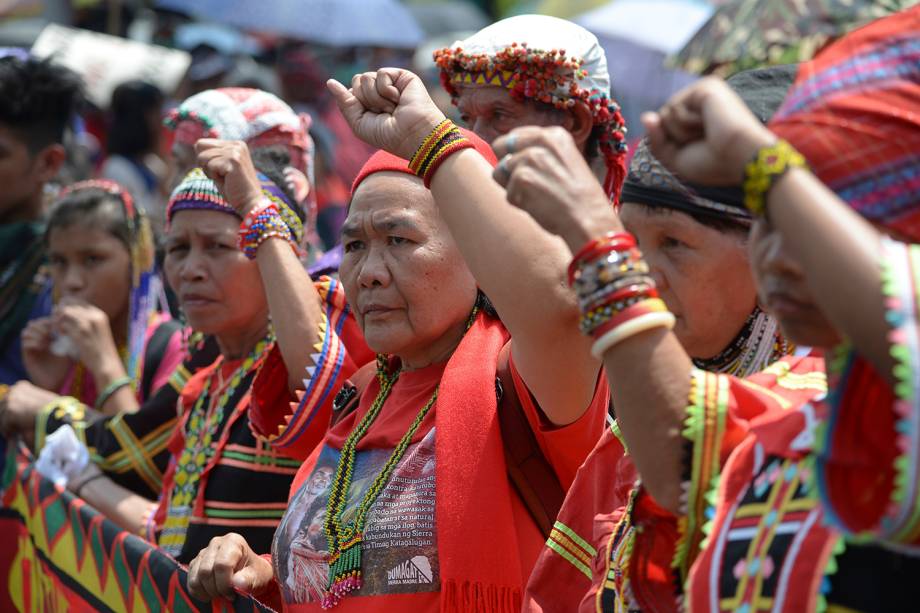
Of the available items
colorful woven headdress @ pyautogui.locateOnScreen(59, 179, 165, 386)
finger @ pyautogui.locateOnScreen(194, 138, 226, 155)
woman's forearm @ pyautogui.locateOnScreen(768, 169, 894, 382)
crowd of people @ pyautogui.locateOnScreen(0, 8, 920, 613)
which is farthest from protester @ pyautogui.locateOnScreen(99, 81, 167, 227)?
woman's forearm @ pyautogui.locateOnScreen(768, 169, 894, 382)

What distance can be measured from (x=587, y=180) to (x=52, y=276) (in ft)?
12.9

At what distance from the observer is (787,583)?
1719 millimetres

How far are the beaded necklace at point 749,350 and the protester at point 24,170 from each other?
3.81m

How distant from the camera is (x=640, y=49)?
346 inches

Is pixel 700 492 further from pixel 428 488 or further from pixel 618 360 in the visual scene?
pixel 428 488

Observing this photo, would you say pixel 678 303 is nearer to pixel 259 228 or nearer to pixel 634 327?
pixel 634 327

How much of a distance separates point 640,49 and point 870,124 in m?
7.35

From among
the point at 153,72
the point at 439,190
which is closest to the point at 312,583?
the point at 439,190

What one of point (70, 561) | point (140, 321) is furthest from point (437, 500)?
point (140, 321)

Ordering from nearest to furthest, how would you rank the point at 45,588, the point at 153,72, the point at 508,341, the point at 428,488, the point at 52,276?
the point at 428,488 < the point at 508,341 < the point at 45,588 < the point at 52,276 < the point at 153,72

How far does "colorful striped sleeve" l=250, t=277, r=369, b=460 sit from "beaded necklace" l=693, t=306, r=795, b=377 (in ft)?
4.31

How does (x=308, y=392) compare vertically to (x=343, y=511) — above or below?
above

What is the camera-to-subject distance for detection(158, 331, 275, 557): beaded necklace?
3.86m

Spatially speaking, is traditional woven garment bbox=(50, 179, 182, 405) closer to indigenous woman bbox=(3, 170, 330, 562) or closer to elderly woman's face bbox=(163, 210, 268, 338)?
indigenous woman bbox=(3, 170, 330, 562)
